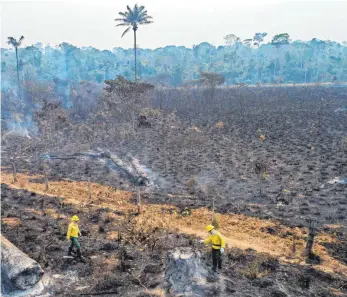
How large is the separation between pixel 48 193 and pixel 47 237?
786 cm

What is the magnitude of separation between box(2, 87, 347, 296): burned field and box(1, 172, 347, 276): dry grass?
0.18ft


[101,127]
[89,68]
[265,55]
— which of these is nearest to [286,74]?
[265,55]

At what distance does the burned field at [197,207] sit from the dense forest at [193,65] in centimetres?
4802

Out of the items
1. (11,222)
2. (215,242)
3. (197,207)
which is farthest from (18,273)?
(197,207)

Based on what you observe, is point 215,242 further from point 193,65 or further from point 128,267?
point 193,65

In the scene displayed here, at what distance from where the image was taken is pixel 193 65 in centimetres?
11125

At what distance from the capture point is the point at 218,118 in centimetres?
4444

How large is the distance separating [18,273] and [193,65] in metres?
107

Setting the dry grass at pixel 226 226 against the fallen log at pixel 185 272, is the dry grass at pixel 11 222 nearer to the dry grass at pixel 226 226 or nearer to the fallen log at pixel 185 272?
the dry grass at pixel 226 226

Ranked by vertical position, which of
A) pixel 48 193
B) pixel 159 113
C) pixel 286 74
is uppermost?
pixel 286 74

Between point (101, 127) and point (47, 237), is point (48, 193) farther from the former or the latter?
point (101, 127)

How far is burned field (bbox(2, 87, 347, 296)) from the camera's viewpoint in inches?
407

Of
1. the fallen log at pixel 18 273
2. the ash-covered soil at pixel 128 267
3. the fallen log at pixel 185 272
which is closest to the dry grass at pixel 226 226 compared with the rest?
the ash-covered soil at pixel 128 267

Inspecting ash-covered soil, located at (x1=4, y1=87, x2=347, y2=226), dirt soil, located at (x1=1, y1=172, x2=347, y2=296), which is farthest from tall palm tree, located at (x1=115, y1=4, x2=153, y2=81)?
dirt soil, located at (x1=1, y1=172, x2=347, y2=296)
